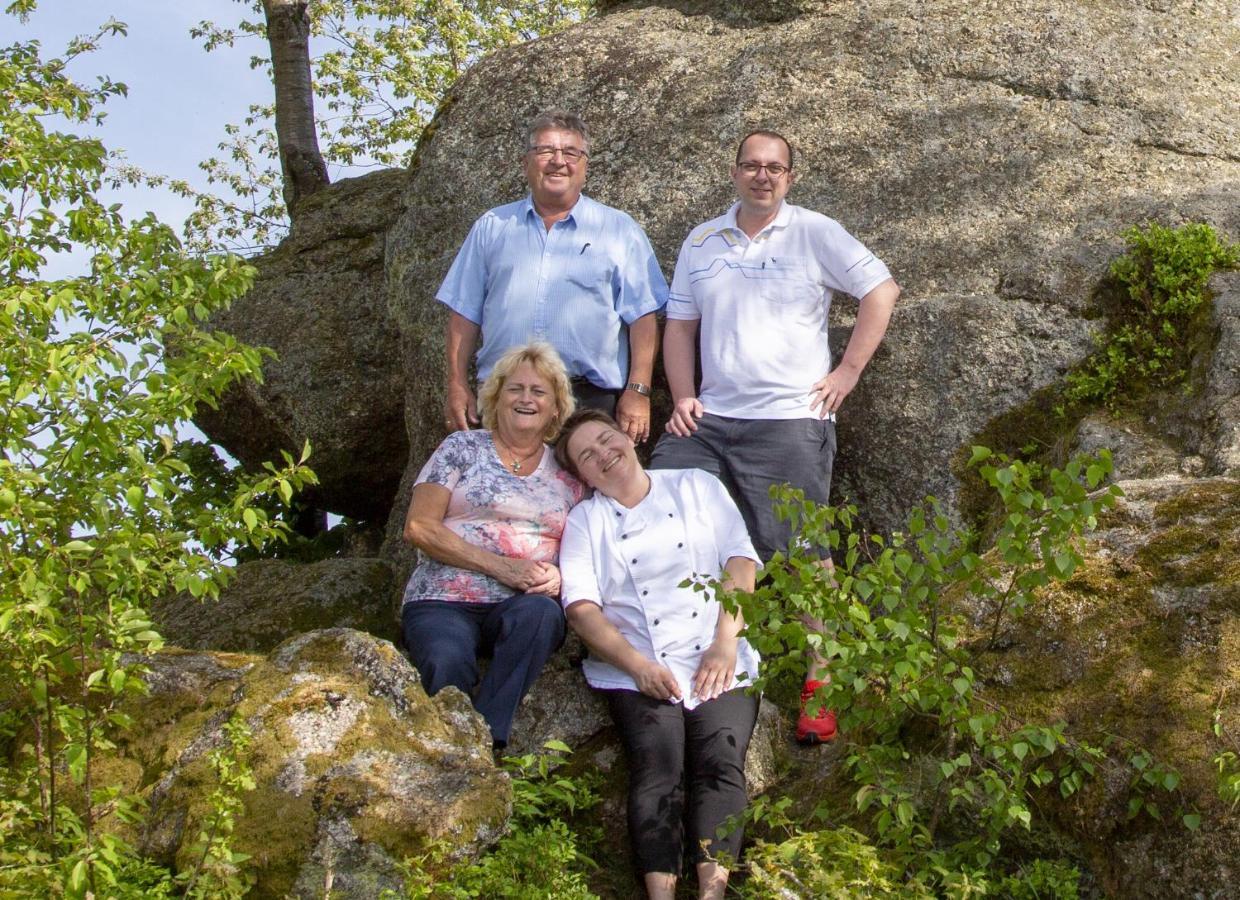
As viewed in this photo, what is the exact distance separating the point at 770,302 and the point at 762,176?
2.08ft

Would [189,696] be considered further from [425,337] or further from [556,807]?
[425,337]

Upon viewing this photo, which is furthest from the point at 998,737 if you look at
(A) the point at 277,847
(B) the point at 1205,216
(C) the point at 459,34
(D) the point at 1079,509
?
(C) the point at 459,34

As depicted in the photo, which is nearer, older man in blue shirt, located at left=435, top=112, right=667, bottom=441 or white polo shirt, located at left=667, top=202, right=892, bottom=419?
white polo shirt, located at left=667, top=202, right=892, bottom=419

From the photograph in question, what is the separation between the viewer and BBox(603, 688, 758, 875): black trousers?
5.16m

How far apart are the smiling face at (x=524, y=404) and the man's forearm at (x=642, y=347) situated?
2.96 ft

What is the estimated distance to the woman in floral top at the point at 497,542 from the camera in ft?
19.0

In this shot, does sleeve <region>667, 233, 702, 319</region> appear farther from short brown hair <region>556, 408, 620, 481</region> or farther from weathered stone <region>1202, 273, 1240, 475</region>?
weathered stone <region>1202, 273, 1240, 475</region>

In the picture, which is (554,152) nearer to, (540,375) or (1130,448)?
(540,375)

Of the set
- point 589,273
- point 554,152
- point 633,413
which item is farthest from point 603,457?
point 554,152

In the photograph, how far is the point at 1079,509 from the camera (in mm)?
4340

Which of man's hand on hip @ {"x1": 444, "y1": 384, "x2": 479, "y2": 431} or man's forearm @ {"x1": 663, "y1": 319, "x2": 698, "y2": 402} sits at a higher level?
man's forearm @ {"x1": 663, "y1": 319, "x2": 698, "y2": 402}

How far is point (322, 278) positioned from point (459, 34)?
15.1m

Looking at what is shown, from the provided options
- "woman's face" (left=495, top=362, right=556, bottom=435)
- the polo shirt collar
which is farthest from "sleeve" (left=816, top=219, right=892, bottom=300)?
"woman's face" (left=495, top=362, right=556, bottom=435)

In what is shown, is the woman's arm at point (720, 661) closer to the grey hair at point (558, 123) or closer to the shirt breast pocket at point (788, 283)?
the shirt breast pocket at point (788, 283)
